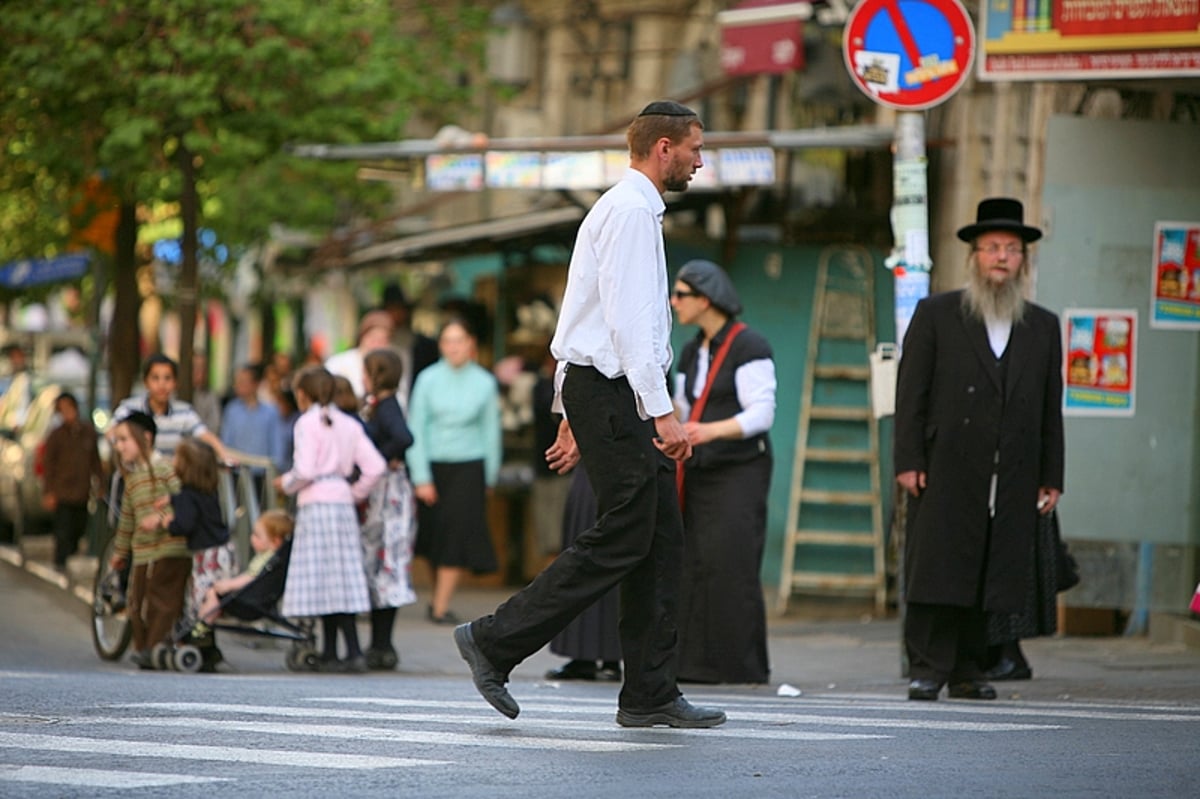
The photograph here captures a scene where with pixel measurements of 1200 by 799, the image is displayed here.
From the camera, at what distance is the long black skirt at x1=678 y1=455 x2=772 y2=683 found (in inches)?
434

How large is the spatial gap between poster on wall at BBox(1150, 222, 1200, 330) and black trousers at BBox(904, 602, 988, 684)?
11.8 ft

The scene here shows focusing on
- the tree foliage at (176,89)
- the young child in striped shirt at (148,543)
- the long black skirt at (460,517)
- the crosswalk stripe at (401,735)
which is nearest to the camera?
the crosswalk stripe at (401,735)

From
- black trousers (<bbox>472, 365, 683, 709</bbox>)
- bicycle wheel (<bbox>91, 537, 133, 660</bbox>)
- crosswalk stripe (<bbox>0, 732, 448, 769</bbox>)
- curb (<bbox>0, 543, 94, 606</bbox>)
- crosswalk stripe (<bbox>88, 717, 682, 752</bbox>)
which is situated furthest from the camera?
curb (<bbox>0, 543, 94, 606</bbox>)

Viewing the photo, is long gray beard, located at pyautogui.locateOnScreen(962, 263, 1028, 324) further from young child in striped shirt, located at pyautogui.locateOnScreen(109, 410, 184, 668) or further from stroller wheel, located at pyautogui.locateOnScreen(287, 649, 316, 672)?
young child in striped shirt, located at pyautogui.locateOnScreen(109, 410, 184, 668)

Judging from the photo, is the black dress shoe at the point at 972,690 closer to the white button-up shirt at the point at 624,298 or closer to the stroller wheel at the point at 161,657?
the white button-up shirt at the point at 624,298

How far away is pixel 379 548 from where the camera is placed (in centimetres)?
1300

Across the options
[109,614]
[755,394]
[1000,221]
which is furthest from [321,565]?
[1000,221]

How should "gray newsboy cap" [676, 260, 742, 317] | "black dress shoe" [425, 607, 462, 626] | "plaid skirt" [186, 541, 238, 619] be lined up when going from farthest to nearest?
"black dress shoe" [425, 607, 462, 626]
"plaid skirt" [186, 541, 238, 619]
"gray newsboy cap" [676, 260, 742, 317]

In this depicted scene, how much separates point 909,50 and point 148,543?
16.1ft

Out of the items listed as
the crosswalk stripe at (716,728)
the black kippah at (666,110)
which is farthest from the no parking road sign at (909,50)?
the crosswalk stripe at (716,728)

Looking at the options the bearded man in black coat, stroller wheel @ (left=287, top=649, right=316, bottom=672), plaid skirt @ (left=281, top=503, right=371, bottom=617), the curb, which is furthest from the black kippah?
the curb

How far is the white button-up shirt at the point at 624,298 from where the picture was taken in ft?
25.0

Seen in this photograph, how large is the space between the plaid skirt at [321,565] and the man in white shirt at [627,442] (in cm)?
466

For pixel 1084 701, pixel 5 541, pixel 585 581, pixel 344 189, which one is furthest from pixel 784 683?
pixel 5 541
